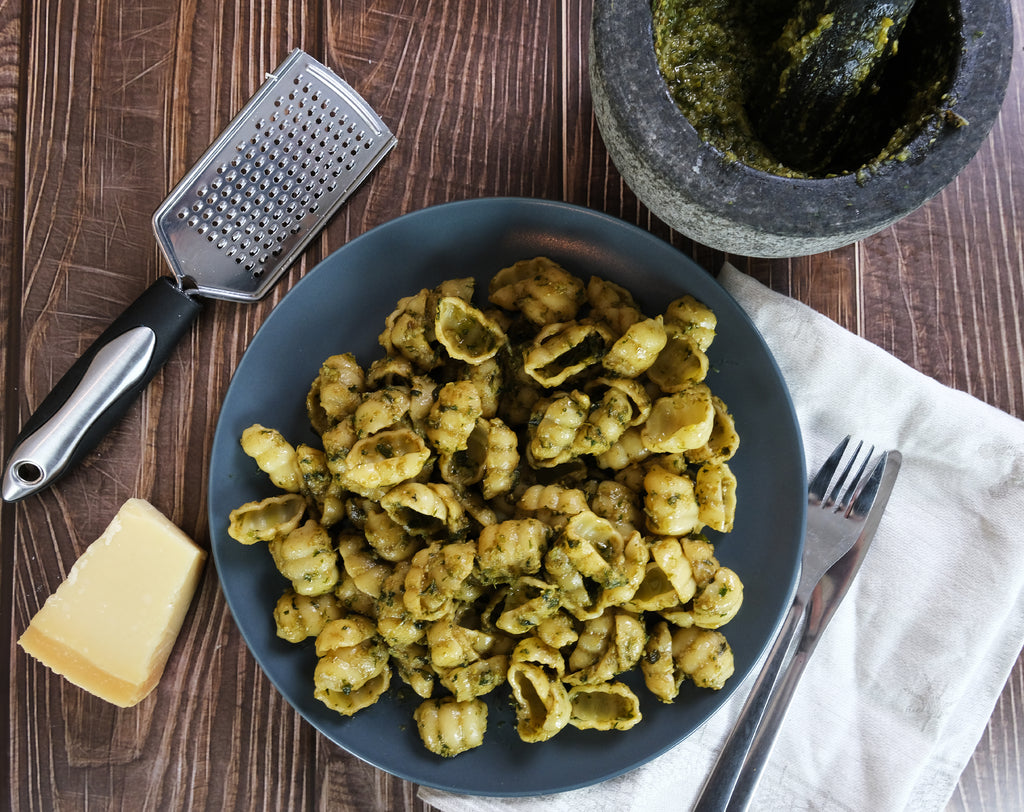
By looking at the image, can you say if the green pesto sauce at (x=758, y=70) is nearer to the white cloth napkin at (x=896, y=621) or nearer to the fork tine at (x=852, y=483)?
the white cloth napkin at (x=896, y=621)

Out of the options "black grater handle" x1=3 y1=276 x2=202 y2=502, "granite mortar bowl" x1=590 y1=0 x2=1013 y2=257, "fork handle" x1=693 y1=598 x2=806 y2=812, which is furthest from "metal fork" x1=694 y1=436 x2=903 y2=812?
"black grater handle" x1=3 y1=276 x2=202 y2=502

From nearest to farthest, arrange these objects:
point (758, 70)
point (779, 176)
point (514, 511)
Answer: point (779, 176) → point (758, 70) → point (514, 511)

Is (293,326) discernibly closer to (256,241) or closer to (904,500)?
(256,241)

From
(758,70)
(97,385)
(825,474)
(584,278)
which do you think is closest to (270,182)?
(97,385)

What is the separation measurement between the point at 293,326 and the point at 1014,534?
1254 mm

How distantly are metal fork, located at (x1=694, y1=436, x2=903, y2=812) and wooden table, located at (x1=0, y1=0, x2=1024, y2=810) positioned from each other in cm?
26

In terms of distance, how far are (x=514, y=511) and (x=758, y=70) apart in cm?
72

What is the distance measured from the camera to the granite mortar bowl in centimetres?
99

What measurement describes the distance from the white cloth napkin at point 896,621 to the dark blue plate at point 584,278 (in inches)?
4.9

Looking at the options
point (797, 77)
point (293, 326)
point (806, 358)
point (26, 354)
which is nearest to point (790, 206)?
point (797, 77)

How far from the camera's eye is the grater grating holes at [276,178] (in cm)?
140

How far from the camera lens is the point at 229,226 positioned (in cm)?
140

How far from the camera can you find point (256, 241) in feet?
4.64

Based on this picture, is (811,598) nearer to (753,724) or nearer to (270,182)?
(753,724)
